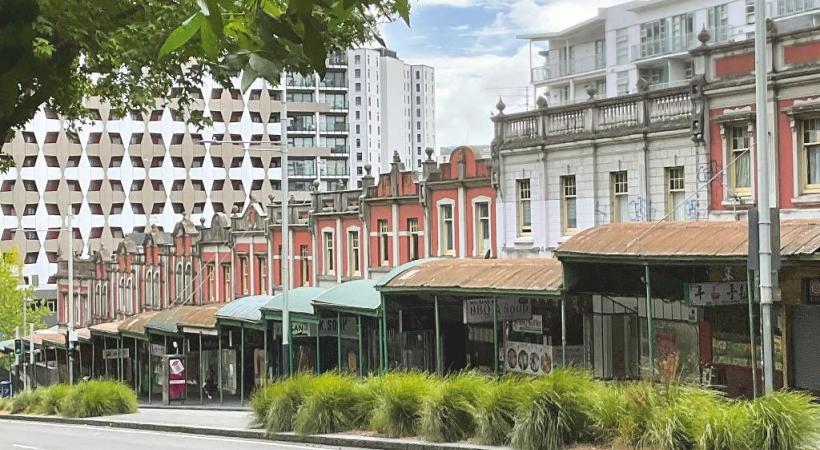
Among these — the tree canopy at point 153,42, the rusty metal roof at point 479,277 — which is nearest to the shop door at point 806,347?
the rusty metal roof at point 479,277

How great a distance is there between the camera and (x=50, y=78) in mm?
9406

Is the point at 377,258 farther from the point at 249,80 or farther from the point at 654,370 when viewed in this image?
the point at 249,80

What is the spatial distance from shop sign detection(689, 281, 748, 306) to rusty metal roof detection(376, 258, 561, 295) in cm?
303

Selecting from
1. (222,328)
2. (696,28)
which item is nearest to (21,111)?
(222,328)

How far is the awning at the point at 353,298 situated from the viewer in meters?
31.0

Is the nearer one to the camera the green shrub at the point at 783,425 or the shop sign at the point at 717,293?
the green shrub at the point at 783,425

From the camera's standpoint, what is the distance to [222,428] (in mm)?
25656

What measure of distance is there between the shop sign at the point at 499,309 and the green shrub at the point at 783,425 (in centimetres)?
1389

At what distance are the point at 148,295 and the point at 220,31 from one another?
198ft

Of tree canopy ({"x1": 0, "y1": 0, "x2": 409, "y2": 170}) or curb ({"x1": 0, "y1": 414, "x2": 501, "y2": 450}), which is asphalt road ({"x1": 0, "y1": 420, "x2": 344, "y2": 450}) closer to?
curb ({"x1": 0, "y1": 414, "x2": 501, "y2": 450})

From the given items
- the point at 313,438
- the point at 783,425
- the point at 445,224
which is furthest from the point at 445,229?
the point at 783,425

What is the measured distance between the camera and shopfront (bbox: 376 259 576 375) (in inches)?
1020

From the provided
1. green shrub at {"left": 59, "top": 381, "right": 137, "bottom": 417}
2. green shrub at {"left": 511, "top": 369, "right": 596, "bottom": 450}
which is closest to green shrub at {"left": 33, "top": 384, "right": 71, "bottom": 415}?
green shrub at {"left": 59, "top": 381, "right": 137, "bottom": 417}

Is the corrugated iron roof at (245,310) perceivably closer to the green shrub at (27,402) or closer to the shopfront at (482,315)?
the green shrub at (27,402)
